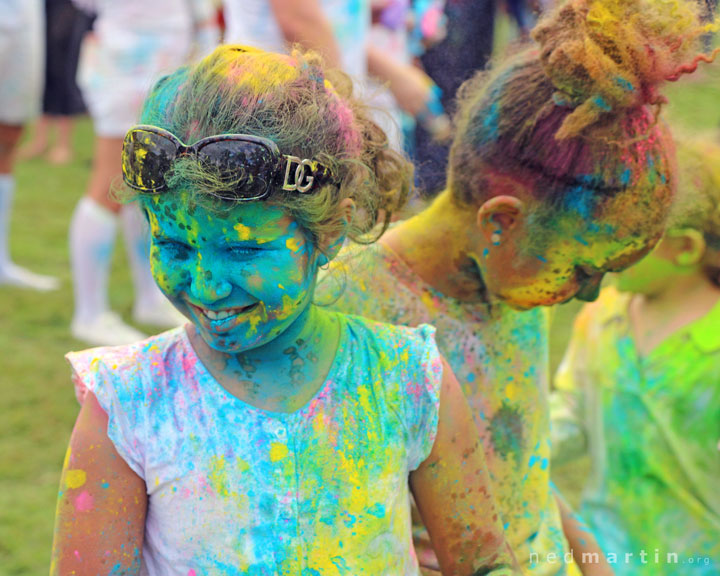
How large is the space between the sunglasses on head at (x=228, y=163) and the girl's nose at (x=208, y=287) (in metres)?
0.11

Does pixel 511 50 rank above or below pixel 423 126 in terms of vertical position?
above

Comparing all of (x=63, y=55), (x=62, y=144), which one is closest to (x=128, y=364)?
(x=63, y=55)

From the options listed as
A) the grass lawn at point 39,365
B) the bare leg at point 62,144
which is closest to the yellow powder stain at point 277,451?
the grass lawn at point 39,365

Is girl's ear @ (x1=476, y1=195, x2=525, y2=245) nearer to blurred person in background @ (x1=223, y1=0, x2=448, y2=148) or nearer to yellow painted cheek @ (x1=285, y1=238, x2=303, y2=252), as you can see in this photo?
yellow painted cheek @ (x1=285, y1=238, x2=303, y2=252)

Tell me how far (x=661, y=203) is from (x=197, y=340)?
0.83 metres

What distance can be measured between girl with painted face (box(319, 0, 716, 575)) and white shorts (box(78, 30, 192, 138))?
2.60 m

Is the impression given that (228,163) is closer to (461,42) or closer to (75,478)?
(75,478)

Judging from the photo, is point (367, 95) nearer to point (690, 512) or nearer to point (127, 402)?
point (127, 402)

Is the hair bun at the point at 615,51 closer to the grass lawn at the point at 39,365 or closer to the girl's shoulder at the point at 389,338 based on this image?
the grass lawn at the point at 39,365

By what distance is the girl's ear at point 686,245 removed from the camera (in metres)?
2.47

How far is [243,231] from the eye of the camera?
1.34m

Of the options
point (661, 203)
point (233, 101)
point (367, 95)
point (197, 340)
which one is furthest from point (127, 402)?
point (661, 203)

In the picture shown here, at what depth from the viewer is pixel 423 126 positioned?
3.75 m

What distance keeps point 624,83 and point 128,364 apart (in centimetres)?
90
